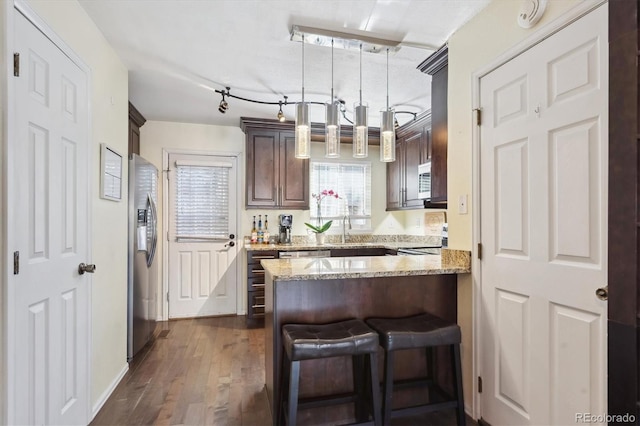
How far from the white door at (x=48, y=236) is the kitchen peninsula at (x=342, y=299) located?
3.46 ft

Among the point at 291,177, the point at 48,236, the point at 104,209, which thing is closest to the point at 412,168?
the point at 291,177

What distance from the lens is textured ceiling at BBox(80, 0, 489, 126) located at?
1907 mm

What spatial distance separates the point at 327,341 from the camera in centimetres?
157

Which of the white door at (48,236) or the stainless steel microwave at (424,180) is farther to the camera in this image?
the stainless steel microwave at (424,180)

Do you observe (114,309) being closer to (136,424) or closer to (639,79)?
(136,424)

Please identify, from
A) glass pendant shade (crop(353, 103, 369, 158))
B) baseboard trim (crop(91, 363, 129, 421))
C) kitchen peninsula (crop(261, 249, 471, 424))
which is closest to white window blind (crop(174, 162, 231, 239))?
baseboard trim (crop(91, 363, 129, 421))

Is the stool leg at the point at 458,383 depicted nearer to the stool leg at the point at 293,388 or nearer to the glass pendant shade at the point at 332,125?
the stool leg at the point at 293,388

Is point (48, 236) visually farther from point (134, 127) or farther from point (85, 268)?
point (134, 127)

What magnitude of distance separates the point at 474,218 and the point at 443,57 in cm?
116

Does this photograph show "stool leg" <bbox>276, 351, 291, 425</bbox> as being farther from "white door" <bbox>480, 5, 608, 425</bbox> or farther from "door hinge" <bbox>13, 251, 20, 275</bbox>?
"door hinge" <bbox>13, 251, 20, 275</bbox>

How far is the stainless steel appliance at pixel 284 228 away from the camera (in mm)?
4262

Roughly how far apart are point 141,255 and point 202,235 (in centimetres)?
123

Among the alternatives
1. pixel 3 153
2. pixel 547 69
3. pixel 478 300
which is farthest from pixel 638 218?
pixel 3 153

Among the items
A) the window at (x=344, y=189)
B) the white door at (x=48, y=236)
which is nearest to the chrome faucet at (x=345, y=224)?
the window at (x=344, y=189)
